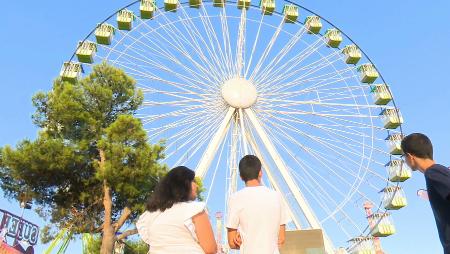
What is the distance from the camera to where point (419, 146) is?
3428 millimetres

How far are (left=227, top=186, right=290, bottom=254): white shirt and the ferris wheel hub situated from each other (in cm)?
1622

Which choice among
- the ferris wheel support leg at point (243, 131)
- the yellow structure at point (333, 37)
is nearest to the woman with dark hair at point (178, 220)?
the ferris wheel support leg at point (243, 131)

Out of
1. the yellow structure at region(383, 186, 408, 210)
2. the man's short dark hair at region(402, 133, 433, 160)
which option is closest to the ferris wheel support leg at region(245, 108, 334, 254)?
the yellow structure at region(383, 186, 408, 210)

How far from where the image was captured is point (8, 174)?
15172mm

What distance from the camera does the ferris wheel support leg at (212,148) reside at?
57.6ft

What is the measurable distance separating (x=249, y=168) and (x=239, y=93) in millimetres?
16331

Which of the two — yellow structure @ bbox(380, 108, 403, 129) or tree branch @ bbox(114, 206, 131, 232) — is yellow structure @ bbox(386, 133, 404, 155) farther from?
tree branch @ bbox(114, 206, 131, 232)

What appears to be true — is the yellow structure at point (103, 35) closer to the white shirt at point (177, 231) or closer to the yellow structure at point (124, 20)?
the yellow structure at point (124, 20)

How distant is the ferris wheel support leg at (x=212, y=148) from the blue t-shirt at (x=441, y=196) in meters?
14.4

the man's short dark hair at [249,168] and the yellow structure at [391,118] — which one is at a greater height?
the yellow structure at [391,118]

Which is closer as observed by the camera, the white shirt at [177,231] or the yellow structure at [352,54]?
the white shirt at [177,231]

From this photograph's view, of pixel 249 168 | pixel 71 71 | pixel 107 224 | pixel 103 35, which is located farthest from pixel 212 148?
pixel 249 168

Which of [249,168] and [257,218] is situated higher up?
[249,168]

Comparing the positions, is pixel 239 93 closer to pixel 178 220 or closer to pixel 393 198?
pixel 393 198
